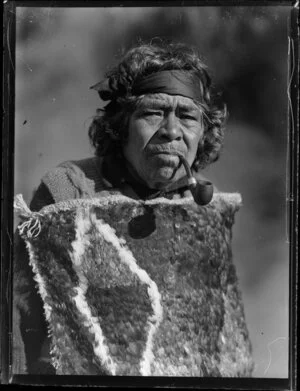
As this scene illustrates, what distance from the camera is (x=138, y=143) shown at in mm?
1727

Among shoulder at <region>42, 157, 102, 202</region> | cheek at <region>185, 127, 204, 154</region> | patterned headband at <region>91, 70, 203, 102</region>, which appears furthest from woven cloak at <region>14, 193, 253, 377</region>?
patterned headband at <region>91, 70, 203, 102</region>

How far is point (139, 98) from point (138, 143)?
11 cm

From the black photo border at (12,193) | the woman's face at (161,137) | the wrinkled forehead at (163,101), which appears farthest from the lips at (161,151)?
the black photo border at (12,193)

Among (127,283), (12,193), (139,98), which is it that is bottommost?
(127,283)

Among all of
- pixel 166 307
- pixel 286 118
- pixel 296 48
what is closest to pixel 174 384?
pixel 166 307

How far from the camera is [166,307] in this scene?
1725 mm

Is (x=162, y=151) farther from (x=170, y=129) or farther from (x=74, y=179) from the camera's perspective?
(x=74, y=179)

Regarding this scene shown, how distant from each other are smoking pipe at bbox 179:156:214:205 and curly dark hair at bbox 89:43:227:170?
5 centimetres

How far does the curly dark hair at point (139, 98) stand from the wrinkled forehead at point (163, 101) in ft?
0.06

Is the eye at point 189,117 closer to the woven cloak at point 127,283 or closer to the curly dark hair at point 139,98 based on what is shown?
the curly dark hair at point 139,98

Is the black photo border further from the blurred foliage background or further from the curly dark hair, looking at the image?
the curly dark hair

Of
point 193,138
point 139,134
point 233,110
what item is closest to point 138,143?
point 139,134

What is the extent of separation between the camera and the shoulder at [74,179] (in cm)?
173

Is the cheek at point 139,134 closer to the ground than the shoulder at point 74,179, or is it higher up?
higher up
